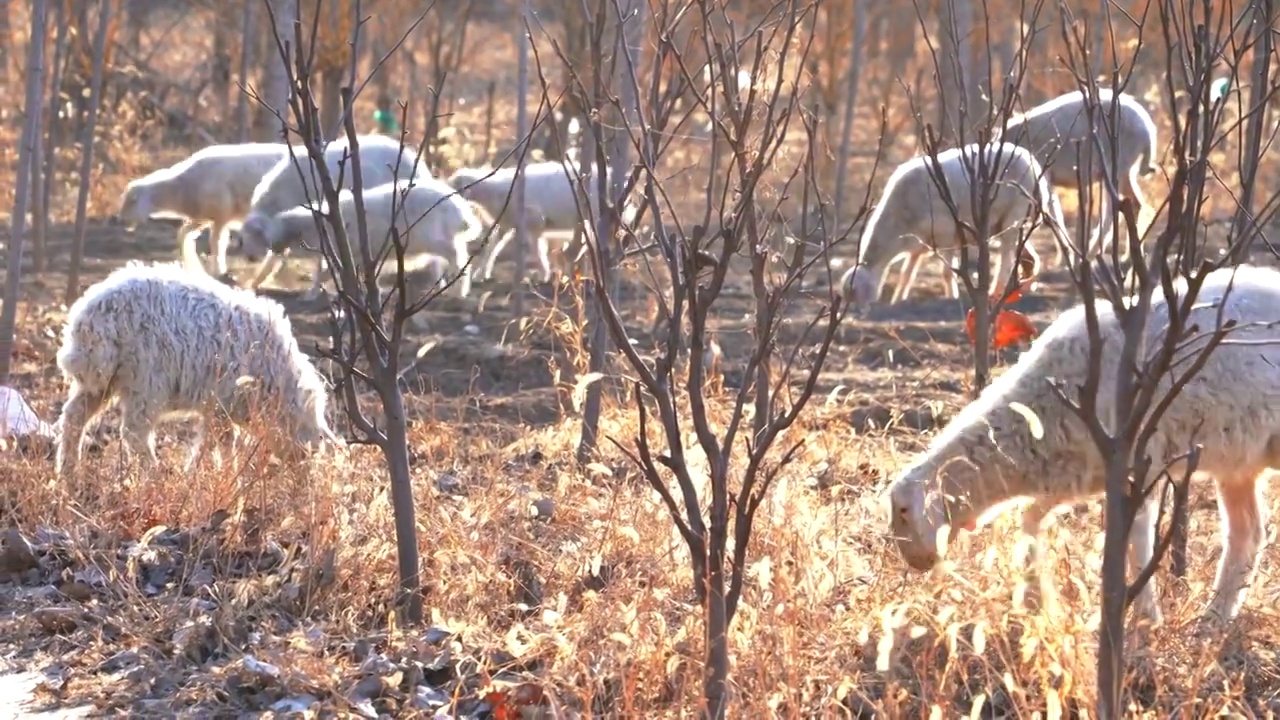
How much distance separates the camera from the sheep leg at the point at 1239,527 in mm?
4797

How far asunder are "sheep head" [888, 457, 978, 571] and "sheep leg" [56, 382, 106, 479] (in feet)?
9.95

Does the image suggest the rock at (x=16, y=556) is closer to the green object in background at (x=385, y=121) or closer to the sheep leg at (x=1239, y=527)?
the sheep leg at (x=1239, y=527)

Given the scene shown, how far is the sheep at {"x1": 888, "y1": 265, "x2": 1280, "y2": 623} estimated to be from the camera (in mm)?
4594

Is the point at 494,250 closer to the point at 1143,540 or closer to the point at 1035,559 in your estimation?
the point at 1143,540

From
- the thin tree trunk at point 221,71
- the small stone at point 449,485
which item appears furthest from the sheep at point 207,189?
the small stone at point 449,485

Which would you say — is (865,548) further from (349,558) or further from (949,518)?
(349,558)

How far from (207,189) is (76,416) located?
742 cm

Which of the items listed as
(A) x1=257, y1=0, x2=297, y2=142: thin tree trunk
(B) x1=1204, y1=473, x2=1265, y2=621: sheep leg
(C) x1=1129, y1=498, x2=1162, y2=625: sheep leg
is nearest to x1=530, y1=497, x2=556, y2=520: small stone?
(C) x1=1129, y1=498, x2=1162, y2=625: sheep leg

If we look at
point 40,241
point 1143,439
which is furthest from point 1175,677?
point 40,241

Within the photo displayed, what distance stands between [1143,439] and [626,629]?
148 cm

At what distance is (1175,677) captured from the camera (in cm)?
401

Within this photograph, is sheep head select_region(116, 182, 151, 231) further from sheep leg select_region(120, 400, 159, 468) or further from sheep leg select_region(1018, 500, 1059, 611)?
sheep leg select_region(1018, 500, 1059, 611)

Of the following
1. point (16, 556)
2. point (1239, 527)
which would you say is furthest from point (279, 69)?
point (1239, 527)

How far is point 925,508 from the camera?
185 inches
